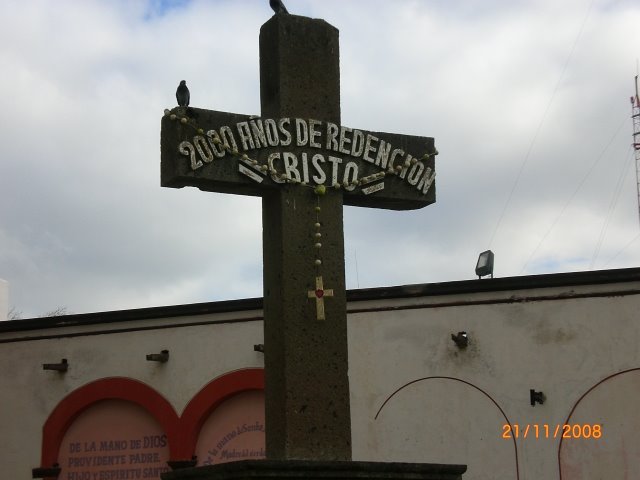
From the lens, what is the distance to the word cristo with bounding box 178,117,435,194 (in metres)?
6.79

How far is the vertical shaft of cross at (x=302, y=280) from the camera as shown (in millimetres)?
6551

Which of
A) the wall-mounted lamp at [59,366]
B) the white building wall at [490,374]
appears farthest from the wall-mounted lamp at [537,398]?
the wall-mounted lamp at [59,366]

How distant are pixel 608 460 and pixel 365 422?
294 cm

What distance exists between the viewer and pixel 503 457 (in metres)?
13.6

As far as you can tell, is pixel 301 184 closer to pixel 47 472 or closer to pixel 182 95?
pixel 182 95

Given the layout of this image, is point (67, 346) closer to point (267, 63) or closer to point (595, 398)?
point (595, 398)

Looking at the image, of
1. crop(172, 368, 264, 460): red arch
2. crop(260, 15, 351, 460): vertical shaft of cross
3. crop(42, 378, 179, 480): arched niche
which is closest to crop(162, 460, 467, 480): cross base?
crop(260, 15, 351, 460): vertical shaft of cross

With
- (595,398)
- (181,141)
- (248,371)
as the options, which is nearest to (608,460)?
(595,398)

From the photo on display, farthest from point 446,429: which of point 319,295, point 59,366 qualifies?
point 319,295

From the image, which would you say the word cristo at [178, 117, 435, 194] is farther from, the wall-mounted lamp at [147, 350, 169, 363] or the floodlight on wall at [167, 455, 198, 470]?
the wall-mounted lamp at [147, 350, 169, 363]

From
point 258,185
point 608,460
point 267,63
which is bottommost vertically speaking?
point 608,460

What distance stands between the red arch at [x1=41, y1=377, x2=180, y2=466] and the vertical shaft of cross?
342 inches

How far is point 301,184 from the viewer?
274 inches
